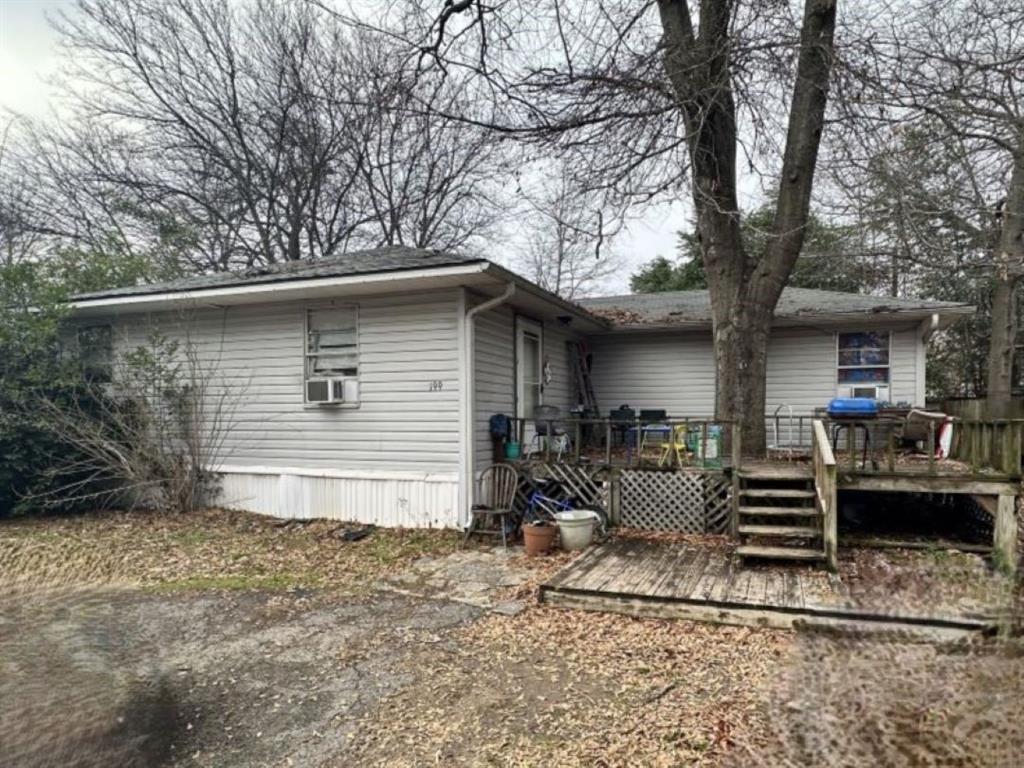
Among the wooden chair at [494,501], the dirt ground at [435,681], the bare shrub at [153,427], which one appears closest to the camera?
the dirt ground at [435,681]

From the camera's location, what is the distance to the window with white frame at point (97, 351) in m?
9.06

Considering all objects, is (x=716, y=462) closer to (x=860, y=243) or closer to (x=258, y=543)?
(x=860, y=243)

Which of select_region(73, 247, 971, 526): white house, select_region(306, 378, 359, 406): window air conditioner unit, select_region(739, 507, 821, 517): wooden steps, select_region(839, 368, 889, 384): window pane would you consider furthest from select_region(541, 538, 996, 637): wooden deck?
select_region(839, 368, 889, 384): window pane

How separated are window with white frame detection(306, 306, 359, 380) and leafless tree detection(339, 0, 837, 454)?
3245 millimetres

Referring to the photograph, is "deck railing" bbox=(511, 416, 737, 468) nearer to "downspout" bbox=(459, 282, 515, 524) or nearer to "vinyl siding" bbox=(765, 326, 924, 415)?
"downspout" bbox=(459, 282, 515, 524)

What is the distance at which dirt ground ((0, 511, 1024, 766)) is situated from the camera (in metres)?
2.51

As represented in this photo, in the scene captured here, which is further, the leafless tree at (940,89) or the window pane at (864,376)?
the window pane at (864,376)

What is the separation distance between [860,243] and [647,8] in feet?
15.1

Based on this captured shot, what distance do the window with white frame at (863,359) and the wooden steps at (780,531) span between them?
553cm

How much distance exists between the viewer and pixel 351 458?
7988mm

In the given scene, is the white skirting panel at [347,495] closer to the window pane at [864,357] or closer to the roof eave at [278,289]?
the roof eave at [278,289]

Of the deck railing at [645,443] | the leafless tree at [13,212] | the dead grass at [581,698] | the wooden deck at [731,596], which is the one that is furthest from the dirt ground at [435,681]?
the leafless tree at [13,212]

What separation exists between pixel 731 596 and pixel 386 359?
503cm

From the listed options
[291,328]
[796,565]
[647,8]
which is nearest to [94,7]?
[291,328]
